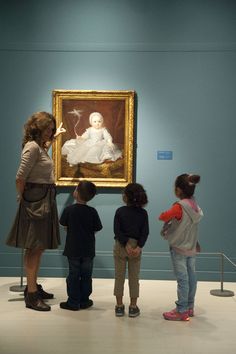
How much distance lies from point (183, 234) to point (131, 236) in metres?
0.48

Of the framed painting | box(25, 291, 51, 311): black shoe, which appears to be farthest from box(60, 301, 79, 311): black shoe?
the framed painting

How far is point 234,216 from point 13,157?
2.95 meters

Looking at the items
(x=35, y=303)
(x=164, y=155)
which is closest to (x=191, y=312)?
(x=35, y=303)

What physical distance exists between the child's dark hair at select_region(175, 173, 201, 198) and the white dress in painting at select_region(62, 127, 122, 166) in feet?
5.61

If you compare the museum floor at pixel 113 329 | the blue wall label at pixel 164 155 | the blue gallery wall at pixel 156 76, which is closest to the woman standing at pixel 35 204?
the museum floor at pixel 113 329

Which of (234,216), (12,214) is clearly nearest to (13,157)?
(12,214)

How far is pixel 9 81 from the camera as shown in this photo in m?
6.06

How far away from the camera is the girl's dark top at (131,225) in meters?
4.32

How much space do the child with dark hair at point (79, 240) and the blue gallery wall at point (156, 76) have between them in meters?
1.47

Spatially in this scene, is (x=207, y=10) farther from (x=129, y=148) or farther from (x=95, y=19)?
(x=129, y=148)

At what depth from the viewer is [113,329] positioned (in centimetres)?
403

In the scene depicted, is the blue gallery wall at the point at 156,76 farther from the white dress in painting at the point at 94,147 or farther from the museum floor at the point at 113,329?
the museum floor at the point at 113,329

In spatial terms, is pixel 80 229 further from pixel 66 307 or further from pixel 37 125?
pixel 37 125

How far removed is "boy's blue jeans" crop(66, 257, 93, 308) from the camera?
4500 millimetres
